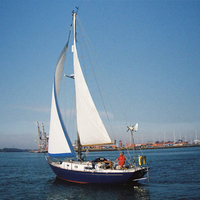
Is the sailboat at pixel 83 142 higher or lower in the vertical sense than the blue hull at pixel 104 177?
higher

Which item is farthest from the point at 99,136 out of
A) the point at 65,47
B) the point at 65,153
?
the point at 65,47

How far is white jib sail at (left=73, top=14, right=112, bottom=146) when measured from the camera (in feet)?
67.2

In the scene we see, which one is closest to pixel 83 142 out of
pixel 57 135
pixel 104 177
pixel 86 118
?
pixel 86 118

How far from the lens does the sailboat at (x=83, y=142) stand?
61.0ft

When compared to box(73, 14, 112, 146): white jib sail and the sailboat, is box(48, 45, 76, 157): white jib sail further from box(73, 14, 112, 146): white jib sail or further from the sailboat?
box(73, 14, 112, 146): white jib sail

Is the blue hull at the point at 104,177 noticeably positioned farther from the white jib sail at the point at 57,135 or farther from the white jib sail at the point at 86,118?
the white jib sail at the point at 86,118

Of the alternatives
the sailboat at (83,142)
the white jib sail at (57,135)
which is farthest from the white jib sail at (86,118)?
the white jib sail at (57,135)

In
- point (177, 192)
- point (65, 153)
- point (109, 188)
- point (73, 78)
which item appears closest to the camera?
point (177, 192)

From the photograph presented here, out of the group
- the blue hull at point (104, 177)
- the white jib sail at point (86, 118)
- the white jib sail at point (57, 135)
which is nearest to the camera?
the blue hull at point (104, 177)

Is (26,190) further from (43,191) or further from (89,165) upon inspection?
(89,165)

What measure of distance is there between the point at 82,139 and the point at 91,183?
4.01 meters

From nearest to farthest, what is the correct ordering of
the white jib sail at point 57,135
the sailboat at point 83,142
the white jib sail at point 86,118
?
1. the sailboat at point 83,142
2. the white jib sail at point 86,118
3. the white jib sail at point 57,135

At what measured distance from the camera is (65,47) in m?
24.4

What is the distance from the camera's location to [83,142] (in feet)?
69.3
